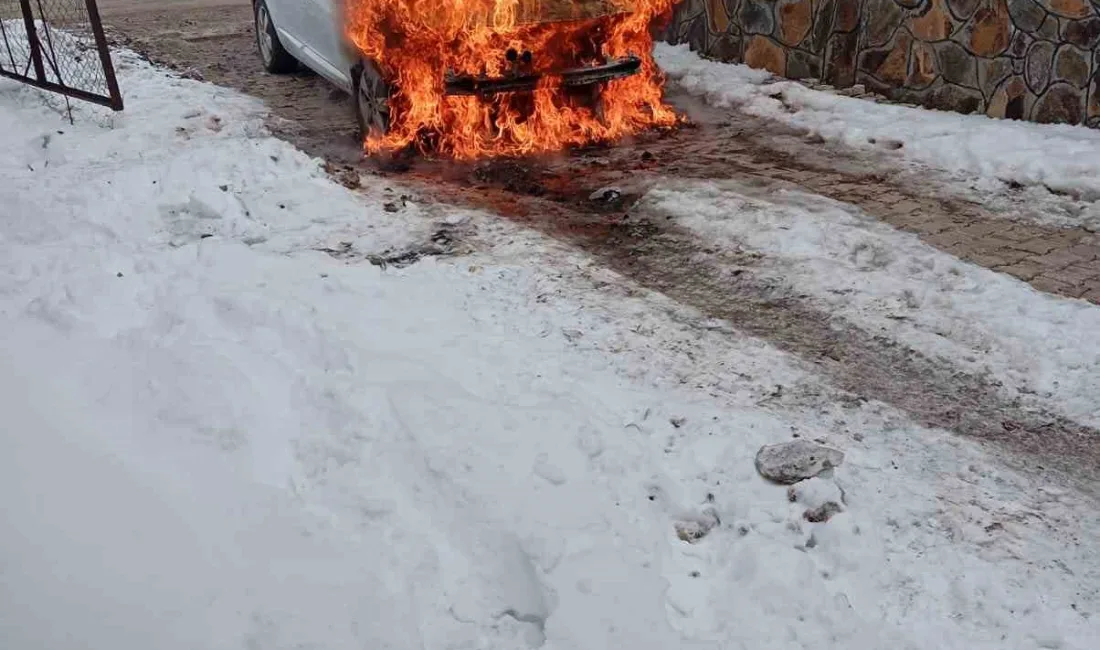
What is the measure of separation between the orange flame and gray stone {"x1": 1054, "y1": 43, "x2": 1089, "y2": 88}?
3.62 m

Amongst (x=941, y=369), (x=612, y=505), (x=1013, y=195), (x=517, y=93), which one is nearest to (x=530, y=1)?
(x=517, y=93)

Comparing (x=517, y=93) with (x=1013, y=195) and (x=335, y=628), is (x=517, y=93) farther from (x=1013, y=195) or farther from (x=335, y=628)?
(x=335, y=628)

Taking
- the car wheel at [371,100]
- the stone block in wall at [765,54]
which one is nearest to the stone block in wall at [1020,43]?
the stone block in wall at [765,54]

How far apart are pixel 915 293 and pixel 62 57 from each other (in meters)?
9.43

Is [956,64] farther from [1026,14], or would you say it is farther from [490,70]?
[490,70]

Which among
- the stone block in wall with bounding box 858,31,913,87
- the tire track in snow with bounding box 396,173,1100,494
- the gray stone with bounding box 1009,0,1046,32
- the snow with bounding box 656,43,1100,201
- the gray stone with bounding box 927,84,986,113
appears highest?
the gray stone with bounding box 1009,0,1046,32

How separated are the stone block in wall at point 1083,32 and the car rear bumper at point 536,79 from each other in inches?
148

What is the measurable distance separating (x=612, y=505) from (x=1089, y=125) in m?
6.60

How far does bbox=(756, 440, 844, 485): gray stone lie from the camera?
378cm

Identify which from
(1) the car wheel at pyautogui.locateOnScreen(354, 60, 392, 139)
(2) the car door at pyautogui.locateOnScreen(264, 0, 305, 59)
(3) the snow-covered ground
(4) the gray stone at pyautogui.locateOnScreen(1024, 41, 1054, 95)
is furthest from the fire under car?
(4) the gray stone at pyautogui.locateOnScreen(1024, 41, 1054, 95)

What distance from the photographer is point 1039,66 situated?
7.99 meters

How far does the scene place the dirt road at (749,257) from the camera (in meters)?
4.42

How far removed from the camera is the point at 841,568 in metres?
3.35

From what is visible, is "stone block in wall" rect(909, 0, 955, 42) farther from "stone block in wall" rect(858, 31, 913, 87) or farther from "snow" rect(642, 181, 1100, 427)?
"snow" rect(642, 181, 1100, 427)
